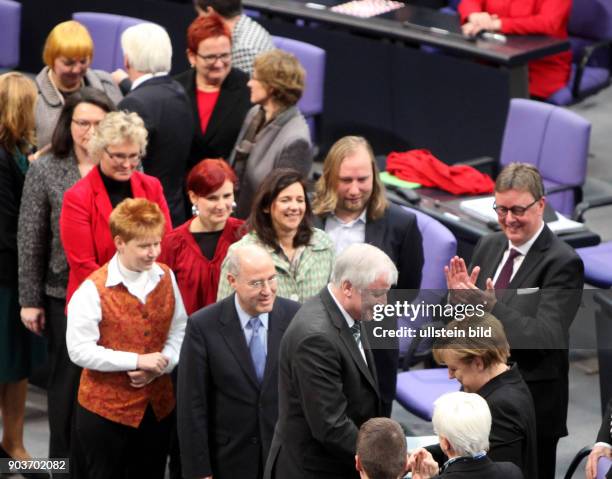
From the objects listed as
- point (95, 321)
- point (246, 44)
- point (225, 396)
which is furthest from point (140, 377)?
point (246, 44)

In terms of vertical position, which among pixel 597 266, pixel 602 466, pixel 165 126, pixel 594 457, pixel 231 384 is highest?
pixel 165 126

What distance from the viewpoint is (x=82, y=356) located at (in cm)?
496

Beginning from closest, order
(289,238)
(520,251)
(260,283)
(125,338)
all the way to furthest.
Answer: (260,283), (520,251), (125,338), (289,238)

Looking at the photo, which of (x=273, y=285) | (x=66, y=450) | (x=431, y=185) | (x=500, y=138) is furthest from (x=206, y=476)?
(x=500, y=138)

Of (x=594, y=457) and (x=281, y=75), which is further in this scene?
(x=281, y=75)

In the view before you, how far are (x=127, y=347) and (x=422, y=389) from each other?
135cm

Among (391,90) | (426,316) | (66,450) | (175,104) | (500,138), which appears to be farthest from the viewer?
(391,90)

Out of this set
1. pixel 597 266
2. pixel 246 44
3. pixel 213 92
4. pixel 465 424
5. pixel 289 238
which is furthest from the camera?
pixel 246 44

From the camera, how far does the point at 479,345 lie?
169 inches

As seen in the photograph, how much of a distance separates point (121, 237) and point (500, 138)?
4.04 metres

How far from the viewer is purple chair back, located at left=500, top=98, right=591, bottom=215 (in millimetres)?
7188

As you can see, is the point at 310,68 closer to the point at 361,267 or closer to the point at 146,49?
the point at 146,49

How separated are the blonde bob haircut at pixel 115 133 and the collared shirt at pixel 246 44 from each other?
173 cm

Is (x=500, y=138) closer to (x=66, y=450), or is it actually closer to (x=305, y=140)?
(x=305, y=140)
